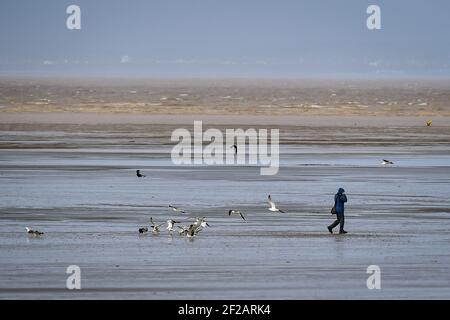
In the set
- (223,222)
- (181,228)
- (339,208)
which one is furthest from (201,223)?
(339,208)

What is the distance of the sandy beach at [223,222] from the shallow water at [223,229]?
4cm

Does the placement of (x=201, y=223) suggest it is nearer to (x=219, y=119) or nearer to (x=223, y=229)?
(x=223, y=229)

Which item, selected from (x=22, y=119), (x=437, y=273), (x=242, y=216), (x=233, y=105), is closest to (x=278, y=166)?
(x=242, y=216)

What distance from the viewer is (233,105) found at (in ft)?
329

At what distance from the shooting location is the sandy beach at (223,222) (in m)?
19.8

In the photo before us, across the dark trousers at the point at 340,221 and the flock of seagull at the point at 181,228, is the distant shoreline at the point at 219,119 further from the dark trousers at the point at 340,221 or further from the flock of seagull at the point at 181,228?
the dark trousers at the point at 340,221

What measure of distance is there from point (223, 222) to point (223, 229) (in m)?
1.05

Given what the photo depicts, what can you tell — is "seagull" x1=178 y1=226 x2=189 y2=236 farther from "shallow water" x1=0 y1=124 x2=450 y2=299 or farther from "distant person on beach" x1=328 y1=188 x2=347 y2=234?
"distant person on beach" x1=328 y1=188 x2=347 y2=234

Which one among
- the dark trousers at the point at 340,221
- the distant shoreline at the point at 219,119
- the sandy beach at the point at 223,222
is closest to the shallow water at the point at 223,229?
the sandy beach at the point at 223,222

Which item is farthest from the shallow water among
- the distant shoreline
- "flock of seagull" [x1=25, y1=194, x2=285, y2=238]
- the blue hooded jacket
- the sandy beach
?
the distant shoreline

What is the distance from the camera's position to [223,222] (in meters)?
26.8
